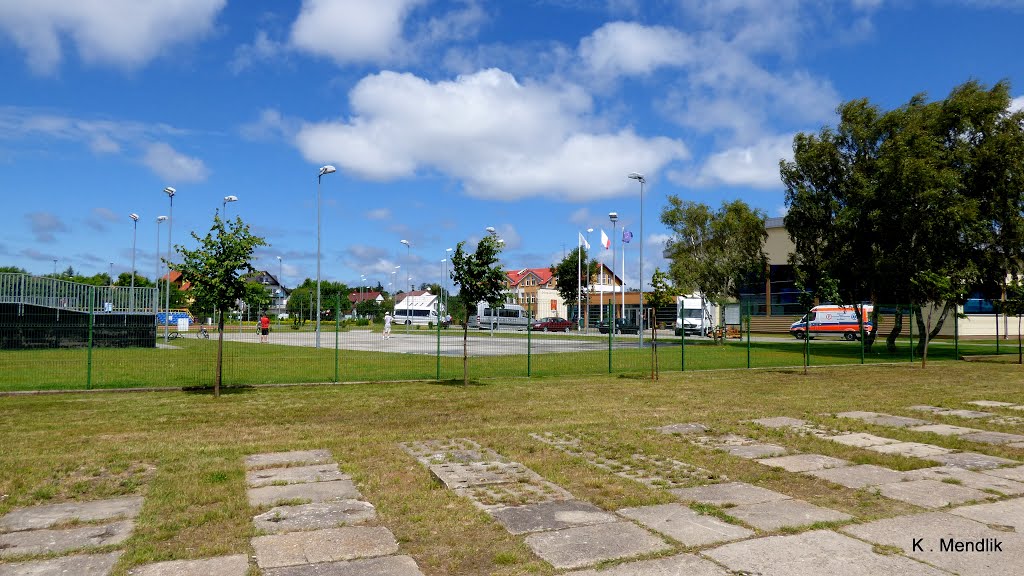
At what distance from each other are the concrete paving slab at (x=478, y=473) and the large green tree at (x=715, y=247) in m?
34.9

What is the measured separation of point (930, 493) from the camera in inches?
245

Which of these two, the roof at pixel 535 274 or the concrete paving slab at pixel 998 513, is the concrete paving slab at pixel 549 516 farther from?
the roof at pixel 535 274

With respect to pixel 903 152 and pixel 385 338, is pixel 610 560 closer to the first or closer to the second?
pixel 903 152

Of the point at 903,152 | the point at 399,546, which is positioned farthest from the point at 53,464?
the point at 903,152

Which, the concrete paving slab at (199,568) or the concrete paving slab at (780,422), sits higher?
the concrete paving slab at (199,568)

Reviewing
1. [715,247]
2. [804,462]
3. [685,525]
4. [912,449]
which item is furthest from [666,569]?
[715,247]

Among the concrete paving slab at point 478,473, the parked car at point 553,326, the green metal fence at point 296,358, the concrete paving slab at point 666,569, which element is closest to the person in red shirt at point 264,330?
the green metal fence at point 296,358

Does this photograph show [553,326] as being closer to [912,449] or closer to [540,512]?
[912,449]

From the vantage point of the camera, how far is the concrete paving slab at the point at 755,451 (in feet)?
26.1

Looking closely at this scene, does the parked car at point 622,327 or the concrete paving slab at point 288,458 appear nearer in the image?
the concrete paving slab at point 288,458

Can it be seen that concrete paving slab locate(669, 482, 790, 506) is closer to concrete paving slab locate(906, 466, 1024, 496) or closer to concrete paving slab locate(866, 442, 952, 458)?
concrete paving slab locate(906, 466, 1024, 496)

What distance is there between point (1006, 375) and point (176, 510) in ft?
71.2

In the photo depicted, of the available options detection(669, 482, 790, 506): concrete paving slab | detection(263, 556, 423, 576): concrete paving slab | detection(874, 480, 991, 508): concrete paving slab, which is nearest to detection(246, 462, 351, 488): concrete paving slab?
detection(263, 556, 423, 576): concrete paving slab

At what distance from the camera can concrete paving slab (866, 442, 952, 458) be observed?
805cm
